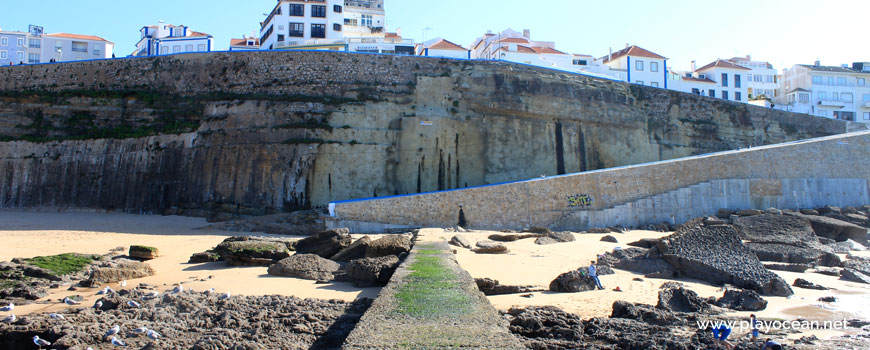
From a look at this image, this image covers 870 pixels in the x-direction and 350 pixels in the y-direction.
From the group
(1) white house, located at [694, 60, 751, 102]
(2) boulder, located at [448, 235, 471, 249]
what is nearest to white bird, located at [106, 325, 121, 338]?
(2) boulder, located at [448, 235, 471, 249]

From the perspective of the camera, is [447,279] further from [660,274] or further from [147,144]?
[147,144]

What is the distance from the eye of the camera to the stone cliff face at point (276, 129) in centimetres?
2131

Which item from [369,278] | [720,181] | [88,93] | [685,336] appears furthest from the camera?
[88,93]

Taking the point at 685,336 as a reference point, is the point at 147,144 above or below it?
above

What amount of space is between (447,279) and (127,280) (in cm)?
605

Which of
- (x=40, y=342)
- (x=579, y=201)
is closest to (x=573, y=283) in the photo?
(x=40, y=342)

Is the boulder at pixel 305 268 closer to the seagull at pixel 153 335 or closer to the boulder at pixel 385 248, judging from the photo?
the boulder at pixel 385 248

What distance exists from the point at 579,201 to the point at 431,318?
43.9ft

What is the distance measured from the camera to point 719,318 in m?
6.66

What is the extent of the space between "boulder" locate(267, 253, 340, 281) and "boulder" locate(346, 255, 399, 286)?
0.61m

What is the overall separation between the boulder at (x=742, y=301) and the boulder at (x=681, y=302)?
31 centimetres

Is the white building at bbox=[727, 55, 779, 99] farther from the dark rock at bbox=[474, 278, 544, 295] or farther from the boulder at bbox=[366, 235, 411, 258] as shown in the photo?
the dark rock at bbox=[474, 278, 544, 295]

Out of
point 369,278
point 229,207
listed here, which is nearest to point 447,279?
point 369,278

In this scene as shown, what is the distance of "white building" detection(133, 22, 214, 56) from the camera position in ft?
124
